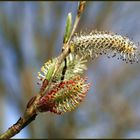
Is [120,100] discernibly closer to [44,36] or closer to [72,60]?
[44,36]

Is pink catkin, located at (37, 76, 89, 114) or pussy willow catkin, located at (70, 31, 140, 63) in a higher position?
pussy willow catkin, located at (70, 31, 140, 63)

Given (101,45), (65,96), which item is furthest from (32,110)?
(101,45)

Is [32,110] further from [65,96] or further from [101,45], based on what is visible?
[101,45]

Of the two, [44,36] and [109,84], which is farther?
[109,84]

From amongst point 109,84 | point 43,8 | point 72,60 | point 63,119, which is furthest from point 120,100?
point 72,60

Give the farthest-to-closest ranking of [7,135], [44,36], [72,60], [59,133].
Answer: [44,36] → [59,133] → [72,60] → [7,135]

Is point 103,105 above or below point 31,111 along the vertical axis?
above

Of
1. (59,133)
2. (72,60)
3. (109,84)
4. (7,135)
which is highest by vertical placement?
(109,84)

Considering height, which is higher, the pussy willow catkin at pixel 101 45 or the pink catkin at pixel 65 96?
the pussy willow catkin at pixel 101 45
